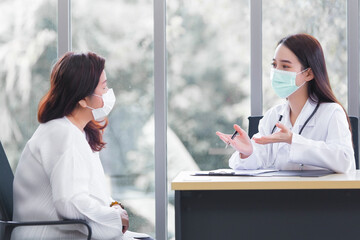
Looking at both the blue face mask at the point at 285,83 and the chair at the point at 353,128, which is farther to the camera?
the chair at the point at 353,128

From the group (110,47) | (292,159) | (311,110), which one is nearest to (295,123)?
(311,110)

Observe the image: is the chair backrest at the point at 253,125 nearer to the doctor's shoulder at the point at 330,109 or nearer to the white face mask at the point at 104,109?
the doctor's shoulder at the point at 330,109

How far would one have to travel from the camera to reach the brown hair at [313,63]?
2586mm

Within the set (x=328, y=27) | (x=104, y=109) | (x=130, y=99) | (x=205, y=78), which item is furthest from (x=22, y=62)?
(x=328, y=27)

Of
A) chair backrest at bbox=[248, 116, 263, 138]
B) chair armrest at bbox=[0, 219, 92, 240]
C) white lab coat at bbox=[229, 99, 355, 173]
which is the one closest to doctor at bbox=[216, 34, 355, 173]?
white lab coat at bbox=[229, 99, 355, 173]

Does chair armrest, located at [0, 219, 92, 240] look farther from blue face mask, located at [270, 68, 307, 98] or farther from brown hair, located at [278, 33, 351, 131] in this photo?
brown hair, located at [278, 33, 351, 131]

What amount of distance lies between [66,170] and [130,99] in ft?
5.26

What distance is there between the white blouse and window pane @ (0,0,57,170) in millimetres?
1579

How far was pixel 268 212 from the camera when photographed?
187cm

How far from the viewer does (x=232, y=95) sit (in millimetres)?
3312

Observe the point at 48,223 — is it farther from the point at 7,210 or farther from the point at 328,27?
the point at 328,27

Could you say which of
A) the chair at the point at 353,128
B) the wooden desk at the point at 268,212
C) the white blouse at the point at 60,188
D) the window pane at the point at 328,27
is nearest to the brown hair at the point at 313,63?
the chair at the point at 353,128

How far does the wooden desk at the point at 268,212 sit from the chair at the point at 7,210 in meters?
0.38

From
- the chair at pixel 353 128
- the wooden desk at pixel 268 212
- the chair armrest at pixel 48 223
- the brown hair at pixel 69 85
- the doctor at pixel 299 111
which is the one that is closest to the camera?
the chair armrest at pixel 48 223
